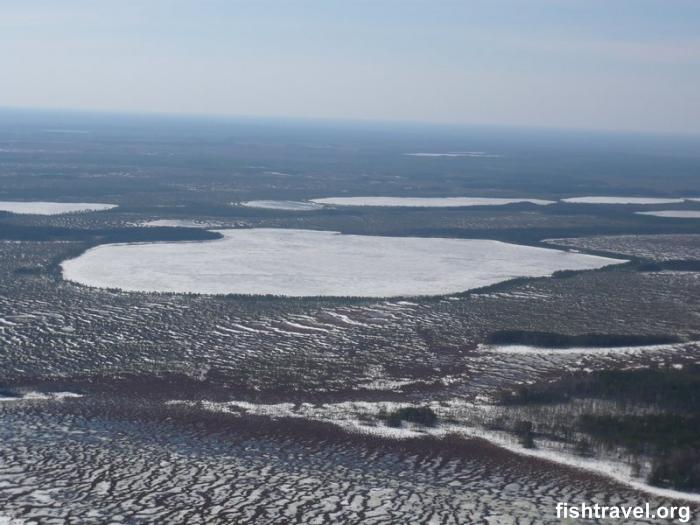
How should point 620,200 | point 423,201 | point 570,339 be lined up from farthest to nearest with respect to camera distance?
point 620,200, point 423,201, point 570,339

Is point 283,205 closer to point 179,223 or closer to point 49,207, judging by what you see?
point 179,223

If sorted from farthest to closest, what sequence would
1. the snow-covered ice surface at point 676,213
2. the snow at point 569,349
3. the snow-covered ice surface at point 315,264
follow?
the snow-covered ice surface at point 676,213 → the snow-covered ice surface at point 315,264 → the snow at point 569,349

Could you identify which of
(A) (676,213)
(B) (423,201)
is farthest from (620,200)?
(B) (423,201)

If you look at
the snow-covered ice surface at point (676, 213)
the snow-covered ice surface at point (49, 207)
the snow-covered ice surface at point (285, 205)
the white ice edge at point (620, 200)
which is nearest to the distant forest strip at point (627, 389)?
the snow-covered ice surface at point (285, 205)

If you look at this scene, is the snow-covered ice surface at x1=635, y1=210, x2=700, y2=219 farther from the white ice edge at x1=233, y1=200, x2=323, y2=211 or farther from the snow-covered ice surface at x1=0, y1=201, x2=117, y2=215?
the snow-covered ice surface at x1=0, y1=201, x2=117, y2=215

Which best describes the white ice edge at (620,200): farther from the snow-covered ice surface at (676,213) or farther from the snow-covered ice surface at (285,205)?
the snow-covered ice surface at (285,205)

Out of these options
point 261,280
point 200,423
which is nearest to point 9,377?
point 200,423
